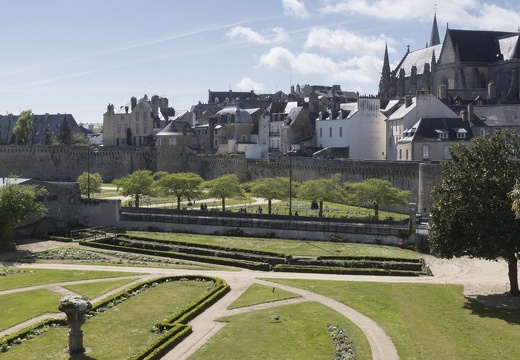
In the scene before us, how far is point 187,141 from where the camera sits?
330 ft

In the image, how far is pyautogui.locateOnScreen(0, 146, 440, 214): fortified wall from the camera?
2601 inches

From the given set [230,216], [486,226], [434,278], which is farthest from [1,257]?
[486,226]

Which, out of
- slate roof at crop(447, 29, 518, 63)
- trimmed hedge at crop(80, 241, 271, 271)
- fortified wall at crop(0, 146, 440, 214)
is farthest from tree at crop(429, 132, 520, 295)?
slate roof at crop(447, 29, 518, 63)

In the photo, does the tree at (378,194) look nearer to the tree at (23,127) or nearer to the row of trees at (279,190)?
the row of trees at (279,190)

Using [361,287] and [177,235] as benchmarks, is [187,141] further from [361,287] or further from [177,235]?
[361,287]

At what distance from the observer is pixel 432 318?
104 feet

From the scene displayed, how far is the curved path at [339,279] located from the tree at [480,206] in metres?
2.99

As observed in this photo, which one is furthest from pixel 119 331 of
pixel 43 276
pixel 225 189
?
pixel 225 189

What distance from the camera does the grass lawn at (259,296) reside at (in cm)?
3459

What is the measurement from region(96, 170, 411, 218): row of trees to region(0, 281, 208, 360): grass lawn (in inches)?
1084

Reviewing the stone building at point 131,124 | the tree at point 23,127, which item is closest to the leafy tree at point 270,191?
the stone building at point 131,124

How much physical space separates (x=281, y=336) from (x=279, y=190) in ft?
126

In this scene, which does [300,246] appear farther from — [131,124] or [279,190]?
[131,124]

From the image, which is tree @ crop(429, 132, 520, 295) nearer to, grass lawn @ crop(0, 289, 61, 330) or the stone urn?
the stone urn
